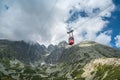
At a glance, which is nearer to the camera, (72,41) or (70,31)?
(70,31)

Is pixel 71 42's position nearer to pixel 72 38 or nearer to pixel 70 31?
pixel 72 38

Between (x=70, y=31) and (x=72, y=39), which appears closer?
(x=70, y=31)

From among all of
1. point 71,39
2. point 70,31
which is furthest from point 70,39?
point 70,31

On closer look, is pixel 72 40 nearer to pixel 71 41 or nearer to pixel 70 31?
pixel 71 41

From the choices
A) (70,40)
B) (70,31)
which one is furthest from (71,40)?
(70,31)

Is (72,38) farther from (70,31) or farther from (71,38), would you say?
(70,31)

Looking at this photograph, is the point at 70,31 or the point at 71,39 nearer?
the point at 70,31

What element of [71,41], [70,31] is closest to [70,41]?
[71,41]
